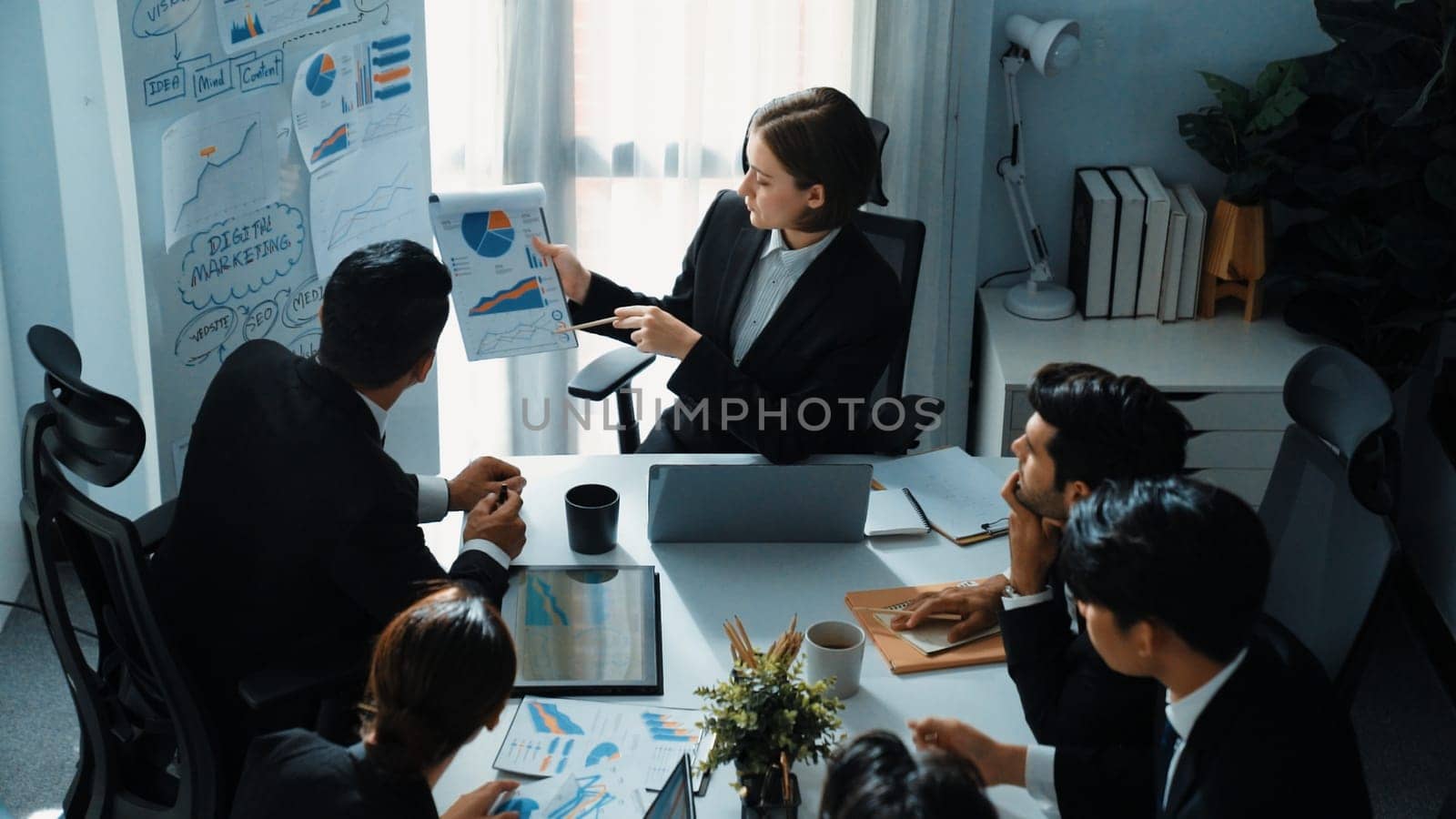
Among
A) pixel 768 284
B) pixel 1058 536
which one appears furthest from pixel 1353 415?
pixel 768 284

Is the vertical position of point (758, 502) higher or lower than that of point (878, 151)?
lower

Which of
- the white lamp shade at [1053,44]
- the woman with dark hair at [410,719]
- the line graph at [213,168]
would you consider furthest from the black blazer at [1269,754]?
the line graph at [213,168]

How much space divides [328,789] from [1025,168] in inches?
104

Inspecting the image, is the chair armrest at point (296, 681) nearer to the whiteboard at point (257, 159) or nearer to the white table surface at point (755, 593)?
the white table surface at point (755, 593)

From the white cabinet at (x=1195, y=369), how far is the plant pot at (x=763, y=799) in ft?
5.77

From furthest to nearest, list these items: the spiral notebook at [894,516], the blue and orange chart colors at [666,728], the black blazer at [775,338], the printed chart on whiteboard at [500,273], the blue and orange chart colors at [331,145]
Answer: the blue and orange chart colors at [331,145] → the printed chart on whiteboard at [500,273] → the black blazer at [775,338] → the spiral notebook at [894,516] → the blue and orange chart colors at [666,728]

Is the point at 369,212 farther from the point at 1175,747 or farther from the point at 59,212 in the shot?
the point at 1175,747

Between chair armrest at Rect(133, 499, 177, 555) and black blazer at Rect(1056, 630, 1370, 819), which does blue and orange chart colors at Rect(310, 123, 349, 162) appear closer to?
chair armrest at Rect(133, 499, 177, 555)

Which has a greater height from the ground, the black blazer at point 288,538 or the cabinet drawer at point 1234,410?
the black blazer at point 288,538

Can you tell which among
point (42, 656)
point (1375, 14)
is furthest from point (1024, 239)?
point (42, 656)

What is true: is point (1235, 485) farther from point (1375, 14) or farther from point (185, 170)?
point (185, 170)

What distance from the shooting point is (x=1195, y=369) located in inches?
126

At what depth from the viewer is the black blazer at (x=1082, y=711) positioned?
161 centimetres

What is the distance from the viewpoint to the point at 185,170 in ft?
9.79
